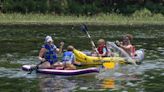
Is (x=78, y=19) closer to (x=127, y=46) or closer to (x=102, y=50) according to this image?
(x=127, y=46)

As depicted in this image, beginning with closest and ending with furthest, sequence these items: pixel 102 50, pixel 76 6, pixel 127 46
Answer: pixel 102 50 → pixel 127 46 → pixel 76 6

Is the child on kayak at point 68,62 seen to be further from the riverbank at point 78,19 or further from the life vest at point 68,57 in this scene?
the riverbank at point 78,19

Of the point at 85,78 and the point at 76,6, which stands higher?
the point at 76,6

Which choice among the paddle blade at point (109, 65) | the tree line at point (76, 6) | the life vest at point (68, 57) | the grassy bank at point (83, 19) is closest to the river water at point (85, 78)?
the paddle blade at point (109, 65)

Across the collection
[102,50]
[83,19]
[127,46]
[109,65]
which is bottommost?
[109,65]

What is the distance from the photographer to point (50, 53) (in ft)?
→ 69.8

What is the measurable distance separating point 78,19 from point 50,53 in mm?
42261

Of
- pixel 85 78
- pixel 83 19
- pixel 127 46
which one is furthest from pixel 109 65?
pixel 83 19

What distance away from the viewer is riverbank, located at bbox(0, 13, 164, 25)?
59094 mm

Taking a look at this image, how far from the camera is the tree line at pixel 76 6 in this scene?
68.4 m

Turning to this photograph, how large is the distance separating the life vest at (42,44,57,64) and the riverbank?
36563mm

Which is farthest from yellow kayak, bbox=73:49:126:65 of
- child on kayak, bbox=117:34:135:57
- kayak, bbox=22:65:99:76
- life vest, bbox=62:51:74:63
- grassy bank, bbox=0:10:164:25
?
grassy bank, bbox=0:10:164:25

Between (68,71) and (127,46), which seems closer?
(68,71)

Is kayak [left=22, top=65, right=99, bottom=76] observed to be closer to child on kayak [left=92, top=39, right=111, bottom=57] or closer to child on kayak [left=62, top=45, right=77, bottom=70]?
child on kayak [left=62, top=45, right=77, bottom=70]
